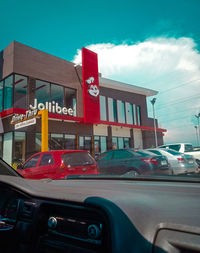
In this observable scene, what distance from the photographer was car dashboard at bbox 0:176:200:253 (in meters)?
0.99

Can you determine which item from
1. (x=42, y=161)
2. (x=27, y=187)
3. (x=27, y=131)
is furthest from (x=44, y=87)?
(x=27, y=187)

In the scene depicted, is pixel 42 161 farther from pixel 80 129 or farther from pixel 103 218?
pixel 80 129

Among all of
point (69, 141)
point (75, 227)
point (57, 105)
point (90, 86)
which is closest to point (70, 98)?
point (90, 86)

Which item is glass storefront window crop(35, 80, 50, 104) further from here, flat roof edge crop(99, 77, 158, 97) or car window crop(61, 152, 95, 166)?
car window crop(61, 152, 95, 166)

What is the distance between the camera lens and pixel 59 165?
645 cm

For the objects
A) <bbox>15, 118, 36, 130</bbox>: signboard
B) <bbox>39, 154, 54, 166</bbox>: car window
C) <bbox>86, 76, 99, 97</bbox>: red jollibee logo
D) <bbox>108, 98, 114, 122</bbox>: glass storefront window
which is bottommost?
<bbox>39, 154, 54, 166</bbox>: car window

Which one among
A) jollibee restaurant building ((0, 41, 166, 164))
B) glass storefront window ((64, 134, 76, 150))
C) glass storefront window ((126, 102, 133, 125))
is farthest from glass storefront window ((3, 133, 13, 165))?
glass storefront window ((126, 102, 133, 125))

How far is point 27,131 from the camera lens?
49.0 ft

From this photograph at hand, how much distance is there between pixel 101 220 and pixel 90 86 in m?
18.1

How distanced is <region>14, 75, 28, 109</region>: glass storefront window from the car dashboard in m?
14.8

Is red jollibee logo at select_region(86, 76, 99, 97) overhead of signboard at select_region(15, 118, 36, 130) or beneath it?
overhead

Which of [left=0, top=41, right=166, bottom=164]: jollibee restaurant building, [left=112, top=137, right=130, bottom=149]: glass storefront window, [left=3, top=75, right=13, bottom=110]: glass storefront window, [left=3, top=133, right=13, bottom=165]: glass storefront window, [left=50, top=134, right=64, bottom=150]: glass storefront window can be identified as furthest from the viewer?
[left=112, top=137, right=130, bottom=149]: glass storefront window

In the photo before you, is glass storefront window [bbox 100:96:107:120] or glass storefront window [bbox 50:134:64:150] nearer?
glass storefront window [bbox 50:134:64:150]

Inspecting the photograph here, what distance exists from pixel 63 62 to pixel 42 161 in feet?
45.9
